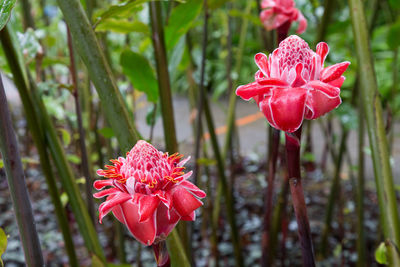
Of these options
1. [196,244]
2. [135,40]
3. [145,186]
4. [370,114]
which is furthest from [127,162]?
[135,40]

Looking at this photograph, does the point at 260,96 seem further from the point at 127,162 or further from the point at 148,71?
the point at 148,71

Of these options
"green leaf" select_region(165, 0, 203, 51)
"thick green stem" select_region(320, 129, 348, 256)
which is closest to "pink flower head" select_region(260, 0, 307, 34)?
"green leaf" select_region(165, 0, 203, 51)

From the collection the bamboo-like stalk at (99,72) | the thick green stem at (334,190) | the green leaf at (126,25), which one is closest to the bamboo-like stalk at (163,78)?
the green leaf at (126,25)

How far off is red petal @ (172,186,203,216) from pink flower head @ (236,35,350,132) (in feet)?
0.20

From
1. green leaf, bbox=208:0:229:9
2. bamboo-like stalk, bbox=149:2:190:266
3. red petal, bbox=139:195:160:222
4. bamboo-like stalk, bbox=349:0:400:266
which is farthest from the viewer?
green leaf, bbox=208:0:229:9

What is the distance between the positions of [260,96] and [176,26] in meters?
0.31

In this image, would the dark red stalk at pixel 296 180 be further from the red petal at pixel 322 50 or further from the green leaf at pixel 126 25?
the green leaf at pixel 126 25

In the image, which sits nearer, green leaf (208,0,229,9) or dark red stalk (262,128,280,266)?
dark red stalk (262,128,280,266)

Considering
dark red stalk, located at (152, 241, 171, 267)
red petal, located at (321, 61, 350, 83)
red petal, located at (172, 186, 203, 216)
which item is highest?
red petal, located at (321, 61, 350, 83)

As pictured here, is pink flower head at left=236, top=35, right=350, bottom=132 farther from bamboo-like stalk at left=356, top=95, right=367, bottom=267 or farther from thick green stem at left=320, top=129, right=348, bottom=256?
thick green stem at left=320, top=129, right=348, bottom=256

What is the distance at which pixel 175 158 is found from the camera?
0.26m

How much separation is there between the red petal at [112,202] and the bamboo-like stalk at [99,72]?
80 mm

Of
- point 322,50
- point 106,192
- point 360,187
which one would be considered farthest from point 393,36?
point 106,192

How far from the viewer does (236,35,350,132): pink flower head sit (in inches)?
8.5
